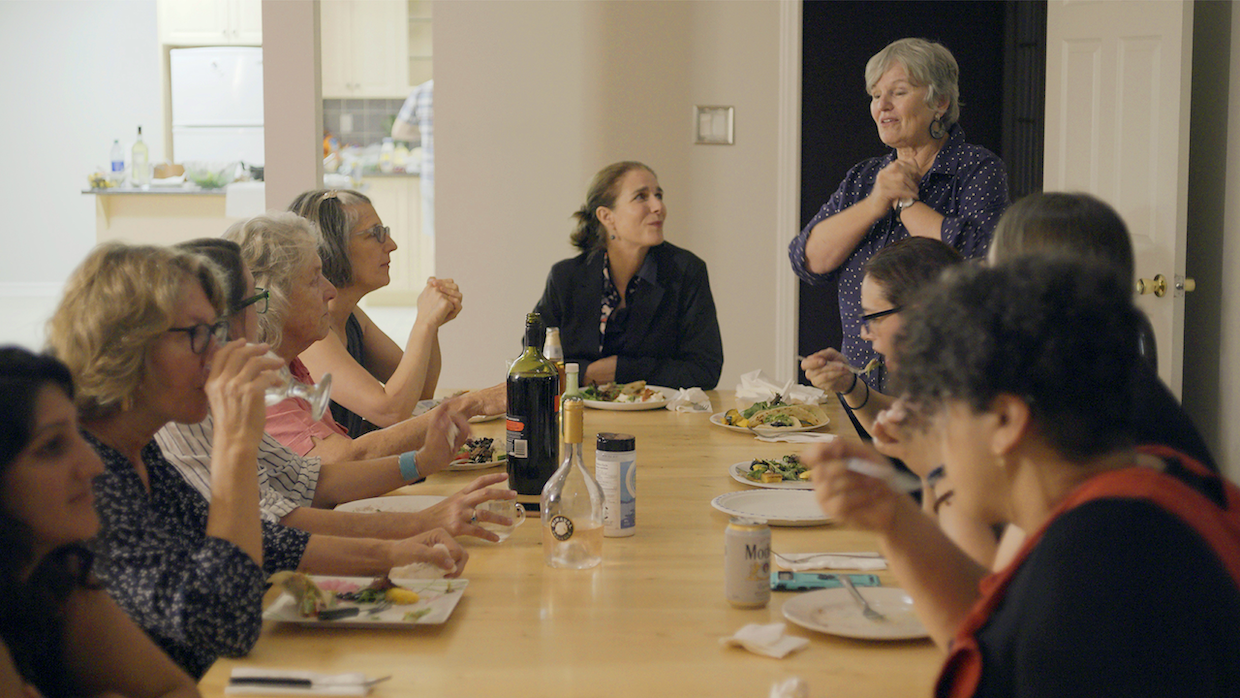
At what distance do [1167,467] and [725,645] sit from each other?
0.50 m

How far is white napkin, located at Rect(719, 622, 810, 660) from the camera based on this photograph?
44.8 inches

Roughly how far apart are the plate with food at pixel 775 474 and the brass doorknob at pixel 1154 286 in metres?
2.13

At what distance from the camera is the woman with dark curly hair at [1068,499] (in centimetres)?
78

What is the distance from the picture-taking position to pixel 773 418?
2.48 m

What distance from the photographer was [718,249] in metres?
4.48

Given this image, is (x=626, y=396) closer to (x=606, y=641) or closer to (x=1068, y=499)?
(x=606, y=641)

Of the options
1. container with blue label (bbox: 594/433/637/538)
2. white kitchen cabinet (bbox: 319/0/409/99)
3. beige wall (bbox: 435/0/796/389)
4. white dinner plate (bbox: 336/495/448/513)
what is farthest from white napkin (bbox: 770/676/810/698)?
white kitchen cabinet (bbox: 319/0/409/99)

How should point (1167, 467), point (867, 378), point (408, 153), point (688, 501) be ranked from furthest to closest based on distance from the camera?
point (408, 153)
point (867, 378)
point (688, 501)
point (1167, 467)

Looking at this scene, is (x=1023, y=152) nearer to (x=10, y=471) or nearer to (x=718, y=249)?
(x=718, y=249)

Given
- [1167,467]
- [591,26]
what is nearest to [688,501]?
[1167,467]

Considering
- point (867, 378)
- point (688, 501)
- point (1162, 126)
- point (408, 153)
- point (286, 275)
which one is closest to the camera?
point (688, 501)

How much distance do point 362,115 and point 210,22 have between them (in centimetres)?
137

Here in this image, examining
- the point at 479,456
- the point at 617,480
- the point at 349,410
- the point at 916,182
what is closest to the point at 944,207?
the point at 916,182

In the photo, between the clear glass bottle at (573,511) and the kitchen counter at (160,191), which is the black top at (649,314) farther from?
the kitchen counter at (160,191)
